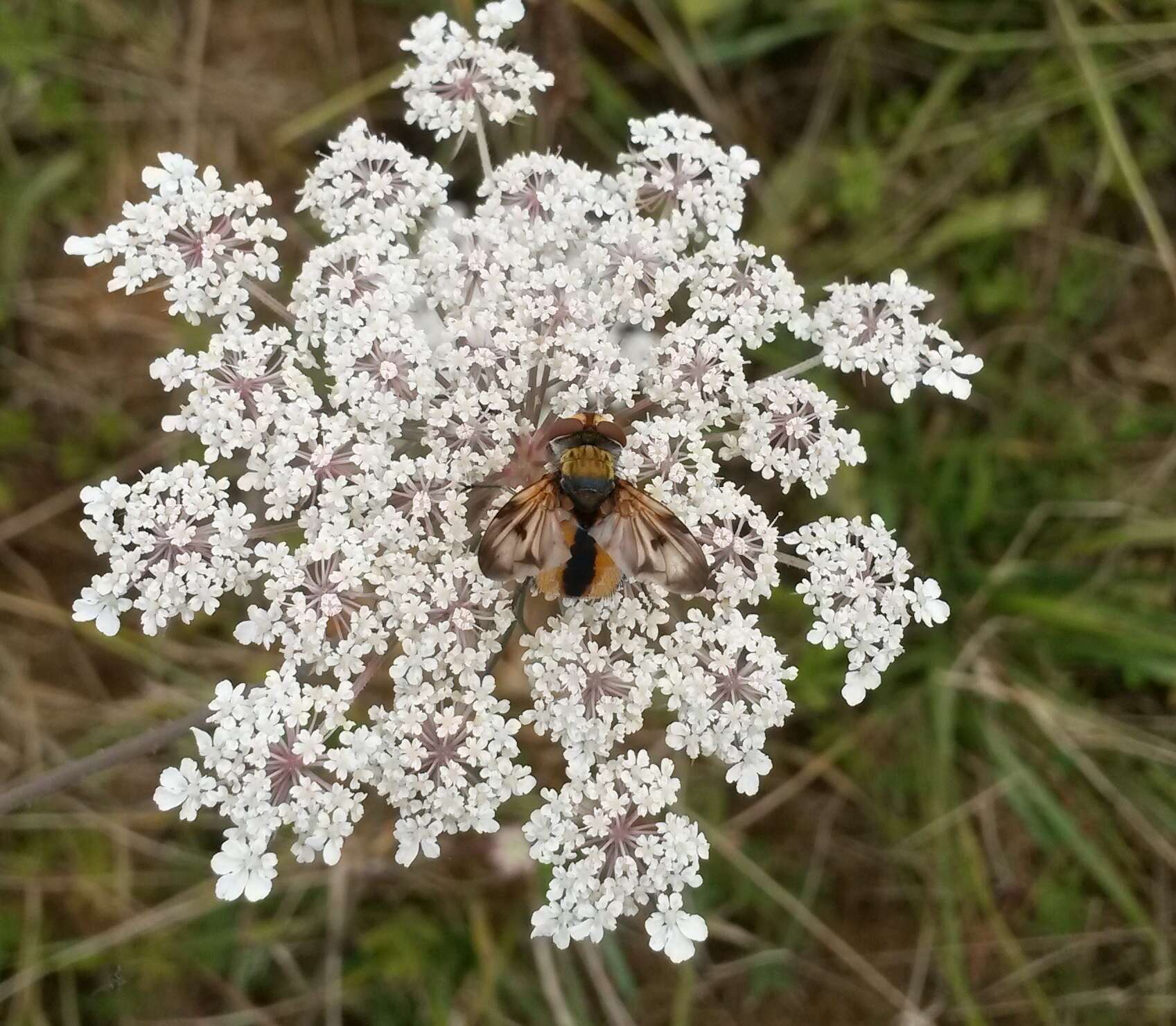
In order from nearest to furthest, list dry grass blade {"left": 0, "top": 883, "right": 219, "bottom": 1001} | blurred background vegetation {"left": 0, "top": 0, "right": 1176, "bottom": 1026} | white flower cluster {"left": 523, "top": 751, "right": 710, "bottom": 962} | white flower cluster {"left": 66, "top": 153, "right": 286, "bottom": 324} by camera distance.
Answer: white flower cluster {"left": 523, "top": 751, "right": 710, "bottom": 962}, white flower cluster {"left": 66, "top": 153, "right": 286, "bottom": 324}, dry grass blade {"left": 0, "top": 883, "right": 219, "bottom": 1001}, blurred background vegetation {"left": 0, "top": 0, "right": 1176, "bottom": 1026}

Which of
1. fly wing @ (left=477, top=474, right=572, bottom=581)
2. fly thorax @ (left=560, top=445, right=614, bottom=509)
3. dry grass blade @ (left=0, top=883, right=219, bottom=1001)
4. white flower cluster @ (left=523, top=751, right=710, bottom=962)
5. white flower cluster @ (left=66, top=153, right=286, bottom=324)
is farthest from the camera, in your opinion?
dry grass blade @ (left=0, top=883, right=219, bottom=1001)

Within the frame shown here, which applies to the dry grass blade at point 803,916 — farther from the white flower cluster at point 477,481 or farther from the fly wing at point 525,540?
the fly wing at point 525,540

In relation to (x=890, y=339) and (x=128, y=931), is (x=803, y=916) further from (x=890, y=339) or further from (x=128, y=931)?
(x=128, y=931)

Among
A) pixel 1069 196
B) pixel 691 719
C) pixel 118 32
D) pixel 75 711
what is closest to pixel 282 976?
pixel 75 711

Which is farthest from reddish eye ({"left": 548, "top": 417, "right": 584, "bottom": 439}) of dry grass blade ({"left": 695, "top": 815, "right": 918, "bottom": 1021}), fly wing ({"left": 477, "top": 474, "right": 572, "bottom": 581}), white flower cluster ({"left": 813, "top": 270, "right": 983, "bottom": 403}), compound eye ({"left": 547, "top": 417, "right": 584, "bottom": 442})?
dry grass blade ({"left": 695, "top": 815, "right": 918, "bottom": 1021})

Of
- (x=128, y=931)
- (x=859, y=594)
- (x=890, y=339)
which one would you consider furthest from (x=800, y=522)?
(x=128, y=931)

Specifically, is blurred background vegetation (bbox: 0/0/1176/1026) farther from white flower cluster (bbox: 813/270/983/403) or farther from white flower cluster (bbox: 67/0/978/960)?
white flower cluster (bbox: 813/270/983/403)

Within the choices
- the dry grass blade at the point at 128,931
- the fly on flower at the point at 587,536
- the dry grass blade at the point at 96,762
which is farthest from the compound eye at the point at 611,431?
the dry grass blade at the point at 128,931

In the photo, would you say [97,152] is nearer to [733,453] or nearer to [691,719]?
[733,453]
